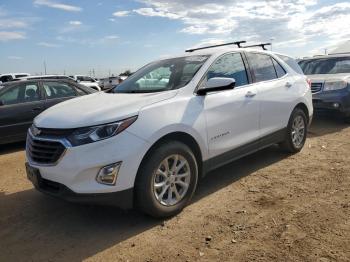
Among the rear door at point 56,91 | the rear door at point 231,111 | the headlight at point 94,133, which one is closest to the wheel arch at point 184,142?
the rear door at point 231,111

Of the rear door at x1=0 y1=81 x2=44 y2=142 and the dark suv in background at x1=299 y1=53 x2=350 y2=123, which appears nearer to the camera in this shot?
the rear door at x1=0 y1=81 x2=44 y2=142

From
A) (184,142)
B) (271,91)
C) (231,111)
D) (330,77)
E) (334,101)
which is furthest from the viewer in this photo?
(330,77)

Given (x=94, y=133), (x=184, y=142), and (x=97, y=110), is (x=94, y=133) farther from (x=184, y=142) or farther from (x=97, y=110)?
(x=184, y=142)

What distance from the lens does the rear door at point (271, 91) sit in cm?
566

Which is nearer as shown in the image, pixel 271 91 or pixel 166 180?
pixel 166 180

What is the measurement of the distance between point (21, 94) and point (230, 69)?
5063 mm

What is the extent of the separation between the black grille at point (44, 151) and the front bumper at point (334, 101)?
6994 millimetres

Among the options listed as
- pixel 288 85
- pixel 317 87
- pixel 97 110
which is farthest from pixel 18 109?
pixel 317 87

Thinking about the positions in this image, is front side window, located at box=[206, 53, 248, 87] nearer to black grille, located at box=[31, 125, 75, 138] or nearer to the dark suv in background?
black grille, located at box=[31, 125, 75, 138]

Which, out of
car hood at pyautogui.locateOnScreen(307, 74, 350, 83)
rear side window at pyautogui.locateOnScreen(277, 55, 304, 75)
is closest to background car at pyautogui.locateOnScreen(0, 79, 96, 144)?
rear side window at pyautogui.locateOnScreen(277, 55, 304, 75)

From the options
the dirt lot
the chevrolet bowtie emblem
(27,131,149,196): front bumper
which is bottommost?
the dirt lot

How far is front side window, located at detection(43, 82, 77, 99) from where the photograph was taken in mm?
8883

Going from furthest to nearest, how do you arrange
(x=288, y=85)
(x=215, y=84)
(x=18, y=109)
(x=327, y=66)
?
(x=327, y=66), (x=18, y=109), (x=288, y=85), (x=215, y=84)

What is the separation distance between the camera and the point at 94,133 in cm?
384
